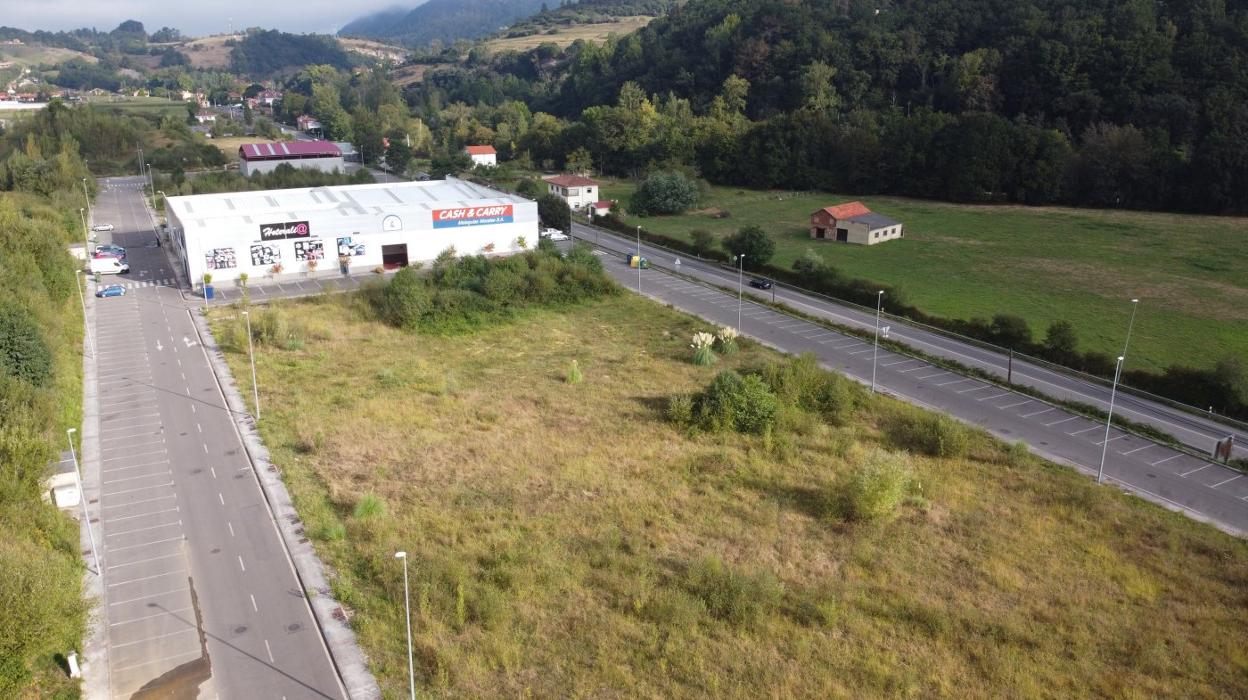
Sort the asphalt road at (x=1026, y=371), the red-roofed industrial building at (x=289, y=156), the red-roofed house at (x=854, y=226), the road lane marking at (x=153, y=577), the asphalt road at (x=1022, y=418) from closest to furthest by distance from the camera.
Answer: the road lane marking at (x=153, y=577) → the asphalt road at (x=1022, y=418) → the asphalt road at (x=1026, y=371) → the red-roofed house at (x=854, y=226) → the red-roofed industrial building at (x=289, y=156)

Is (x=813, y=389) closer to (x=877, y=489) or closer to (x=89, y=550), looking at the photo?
(x=877, y=489)

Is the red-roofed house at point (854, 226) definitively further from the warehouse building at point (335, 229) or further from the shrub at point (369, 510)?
the shrub at point (369, 510)

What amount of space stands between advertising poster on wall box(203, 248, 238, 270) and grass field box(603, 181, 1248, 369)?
35.7 m

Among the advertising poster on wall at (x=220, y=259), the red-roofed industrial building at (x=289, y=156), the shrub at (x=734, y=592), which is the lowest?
the shrub at (x=734, y=592)

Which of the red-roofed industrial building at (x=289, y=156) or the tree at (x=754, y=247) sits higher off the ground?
the red-roofed industrial building at (x=289, y=156)

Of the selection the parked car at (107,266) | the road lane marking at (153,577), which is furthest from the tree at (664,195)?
the road lane marking at (153,577)

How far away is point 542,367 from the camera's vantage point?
39.9 m

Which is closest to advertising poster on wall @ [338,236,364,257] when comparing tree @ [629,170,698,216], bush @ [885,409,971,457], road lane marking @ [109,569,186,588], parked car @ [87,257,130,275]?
parked car @ [87,257,130,275]

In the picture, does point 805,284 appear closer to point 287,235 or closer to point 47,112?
point 287,235

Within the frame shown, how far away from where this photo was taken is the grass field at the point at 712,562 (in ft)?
61.7

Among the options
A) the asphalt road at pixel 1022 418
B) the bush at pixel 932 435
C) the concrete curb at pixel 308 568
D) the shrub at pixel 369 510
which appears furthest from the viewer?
the bush at pixel 932 435

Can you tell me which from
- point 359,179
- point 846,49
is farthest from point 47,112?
point 846,49

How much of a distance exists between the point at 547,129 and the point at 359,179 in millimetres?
35824

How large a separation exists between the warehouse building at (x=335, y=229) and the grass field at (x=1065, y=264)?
17.7 m
